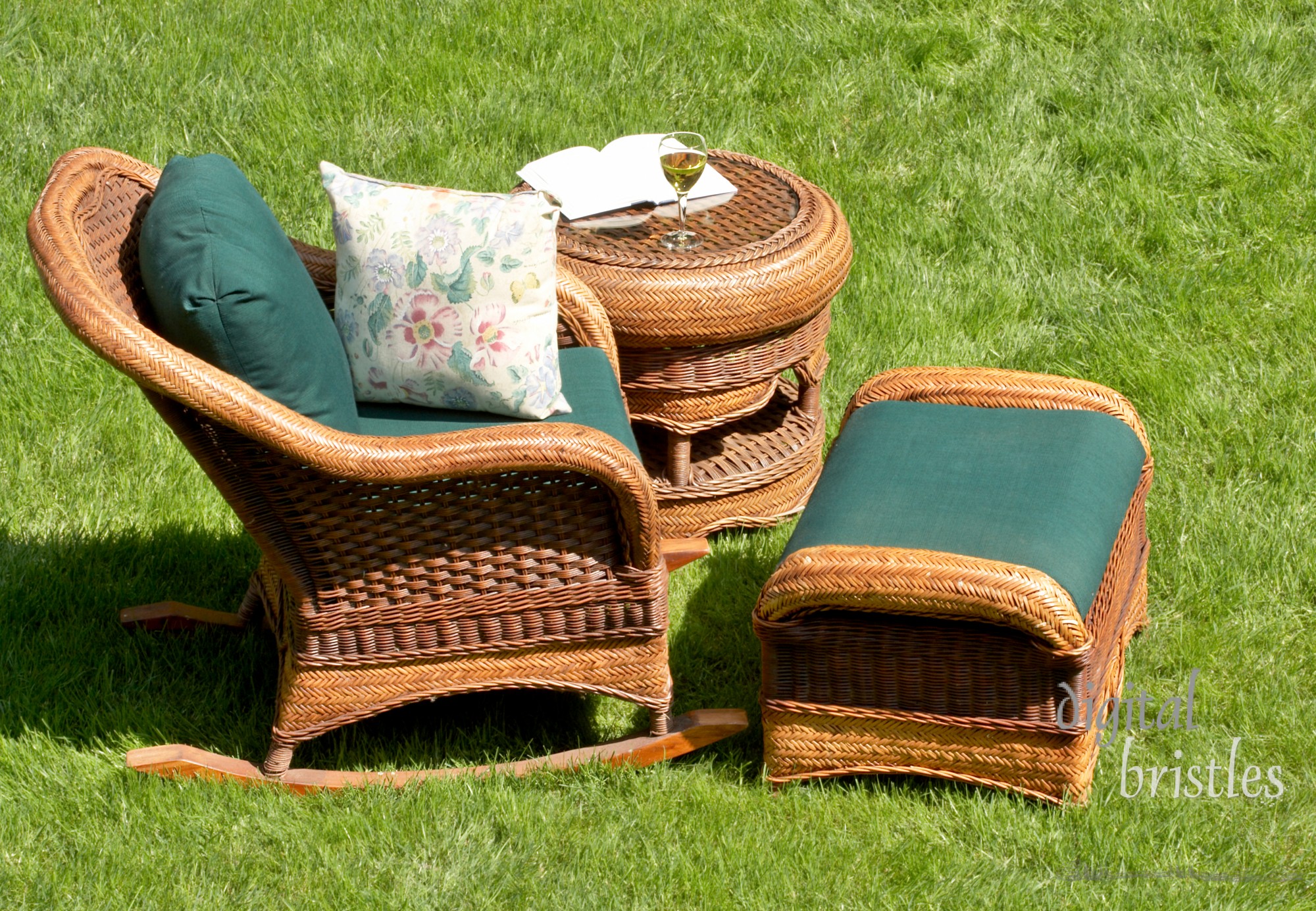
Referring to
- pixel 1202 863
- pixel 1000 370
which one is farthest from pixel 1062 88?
pixel 1202 863

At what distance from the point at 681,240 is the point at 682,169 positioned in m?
0.17

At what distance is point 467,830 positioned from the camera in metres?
2.56

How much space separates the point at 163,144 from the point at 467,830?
3.08 meters

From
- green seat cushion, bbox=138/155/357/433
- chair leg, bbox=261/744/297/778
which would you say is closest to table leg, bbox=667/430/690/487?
green seat cushion, bbox=138/155/357/433

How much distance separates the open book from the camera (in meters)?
3.32

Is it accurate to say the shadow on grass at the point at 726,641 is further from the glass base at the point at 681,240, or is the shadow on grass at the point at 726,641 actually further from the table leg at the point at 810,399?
the glass base at the point at 681,240

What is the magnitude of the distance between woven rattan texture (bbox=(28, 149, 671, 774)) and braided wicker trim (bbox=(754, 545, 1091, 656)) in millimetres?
312

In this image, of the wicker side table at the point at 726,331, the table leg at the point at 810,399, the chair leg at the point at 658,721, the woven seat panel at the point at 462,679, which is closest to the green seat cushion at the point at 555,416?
the wicker side table at the point at 726,331

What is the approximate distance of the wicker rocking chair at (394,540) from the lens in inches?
88.0

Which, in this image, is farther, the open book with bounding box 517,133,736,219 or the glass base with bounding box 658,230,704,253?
the open book with bounding box 517,133,736,219

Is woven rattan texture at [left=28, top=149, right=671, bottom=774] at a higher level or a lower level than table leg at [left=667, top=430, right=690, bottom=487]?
higher

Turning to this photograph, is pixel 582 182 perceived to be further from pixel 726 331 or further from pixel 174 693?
pixel 174 693

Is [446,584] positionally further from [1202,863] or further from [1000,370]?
[1202,863]

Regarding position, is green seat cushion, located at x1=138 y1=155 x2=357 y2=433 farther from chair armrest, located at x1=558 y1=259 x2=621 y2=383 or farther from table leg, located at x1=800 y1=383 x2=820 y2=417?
table leg, located at x1=800 y1=383 x2=820 y2=417
